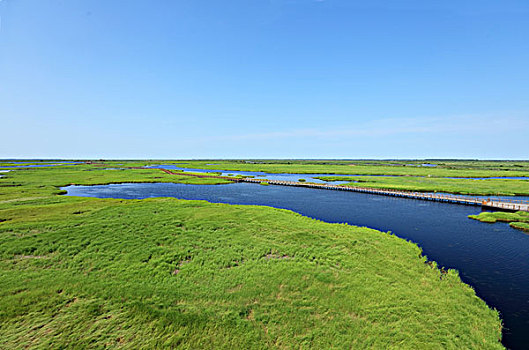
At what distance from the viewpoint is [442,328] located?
14641 mm

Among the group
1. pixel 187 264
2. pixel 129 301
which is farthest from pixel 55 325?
pixel 187 264

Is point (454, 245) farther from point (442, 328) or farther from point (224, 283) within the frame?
point (224, 283)

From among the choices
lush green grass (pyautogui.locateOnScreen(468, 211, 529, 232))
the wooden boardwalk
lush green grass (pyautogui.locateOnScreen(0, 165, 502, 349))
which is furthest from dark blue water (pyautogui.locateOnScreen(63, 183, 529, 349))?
the wooden boardwalk

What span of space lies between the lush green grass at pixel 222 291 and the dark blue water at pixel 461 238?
2.05m

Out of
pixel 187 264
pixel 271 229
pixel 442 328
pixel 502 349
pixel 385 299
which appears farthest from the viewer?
pixel 271 229

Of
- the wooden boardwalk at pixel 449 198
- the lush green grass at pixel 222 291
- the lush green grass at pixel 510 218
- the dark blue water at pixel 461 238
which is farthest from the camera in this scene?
the wooden boardwalk at pixel 449 198

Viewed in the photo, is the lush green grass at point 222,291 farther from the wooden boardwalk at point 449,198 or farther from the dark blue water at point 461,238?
the wooden boardwalk at point 449,198

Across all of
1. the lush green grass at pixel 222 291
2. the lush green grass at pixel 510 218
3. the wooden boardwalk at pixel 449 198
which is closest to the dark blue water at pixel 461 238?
the lush green grass at pixel 510 218

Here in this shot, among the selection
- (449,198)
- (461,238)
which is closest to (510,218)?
(461,238)

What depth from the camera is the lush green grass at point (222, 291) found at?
13.6 m

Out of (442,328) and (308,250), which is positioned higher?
(308,250)

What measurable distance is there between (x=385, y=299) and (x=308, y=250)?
8144 mm

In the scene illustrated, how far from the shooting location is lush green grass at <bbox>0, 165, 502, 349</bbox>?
44.7 feet

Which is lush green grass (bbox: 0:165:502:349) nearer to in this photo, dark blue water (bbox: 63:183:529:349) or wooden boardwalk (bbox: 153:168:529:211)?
dark blue water (bbox: 63:183:529:349)
